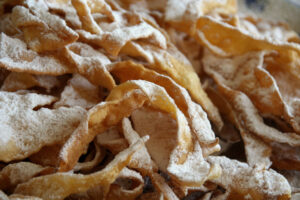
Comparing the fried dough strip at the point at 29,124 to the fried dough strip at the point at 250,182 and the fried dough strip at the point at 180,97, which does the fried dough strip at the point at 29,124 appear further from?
the fried dough strip at the point at 250,182

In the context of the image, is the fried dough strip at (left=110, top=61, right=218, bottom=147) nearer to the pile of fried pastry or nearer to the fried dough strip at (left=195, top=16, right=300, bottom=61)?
the pile of fried pastry

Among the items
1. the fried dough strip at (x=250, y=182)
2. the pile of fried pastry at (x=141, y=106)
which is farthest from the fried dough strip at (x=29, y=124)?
the fried dough strip at (x=250, y=182)

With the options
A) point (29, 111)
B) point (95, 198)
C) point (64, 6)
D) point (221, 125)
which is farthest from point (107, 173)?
point (64, 6)

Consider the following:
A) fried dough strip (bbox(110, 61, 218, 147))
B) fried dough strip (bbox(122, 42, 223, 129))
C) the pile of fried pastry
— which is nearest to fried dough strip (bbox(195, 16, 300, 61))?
the pile of fried pastry

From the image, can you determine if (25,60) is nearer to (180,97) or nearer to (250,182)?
(180,97)

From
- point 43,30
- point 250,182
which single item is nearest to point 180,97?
point 250,182

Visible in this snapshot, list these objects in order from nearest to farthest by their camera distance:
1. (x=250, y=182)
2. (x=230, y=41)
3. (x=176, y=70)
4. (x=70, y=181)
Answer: (x=70, y=181) < (x=250, y=182) < (x=176, y=70) < (x=230, y=41)

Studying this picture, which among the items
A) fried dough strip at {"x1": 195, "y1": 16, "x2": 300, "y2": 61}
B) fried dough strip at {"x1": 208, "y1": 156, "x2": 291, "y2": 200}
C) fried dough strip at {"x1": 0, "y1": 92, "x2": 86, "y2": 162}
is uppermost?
fried dough strip at {"x1": 195, "y1": 16, "x2": 300, "y2": 61}

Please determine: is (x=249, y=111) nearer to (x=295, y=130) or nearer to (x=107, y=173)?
(x=295, y=130)
